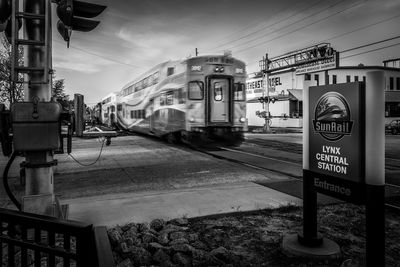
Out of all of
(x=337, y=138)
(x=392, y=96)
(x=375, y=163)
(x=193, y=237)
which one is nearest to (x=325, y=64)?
(x=392, y=96)

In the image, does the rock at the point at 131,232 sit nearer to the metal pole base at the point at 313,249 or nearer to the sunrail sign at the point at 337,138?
the metal pole base at the point at 313,249

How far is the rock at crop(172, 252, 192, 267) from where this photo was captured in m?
3.78

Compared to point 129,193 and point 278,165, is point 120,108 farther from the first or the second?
point 129,193

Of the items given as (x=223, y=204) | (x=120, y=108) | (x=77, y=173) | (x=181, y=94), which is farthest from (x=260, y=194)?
(x=120, y=108)

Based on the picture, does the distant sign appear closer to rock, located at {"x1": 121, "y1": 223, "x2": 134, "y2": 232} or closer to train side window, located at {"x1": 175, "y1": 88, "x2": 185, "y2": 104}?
train side window, located at {"x1": 175, "y1": 88, "x2": 185, "y2": 104}

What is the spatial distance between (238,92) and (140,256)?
13433 mm

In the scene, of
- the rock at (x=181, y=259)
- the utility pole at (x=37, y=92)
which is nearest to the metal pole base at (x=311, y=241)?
the rock at (x=181, y=259)

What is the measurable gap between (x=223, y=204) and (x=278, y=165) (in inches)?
206

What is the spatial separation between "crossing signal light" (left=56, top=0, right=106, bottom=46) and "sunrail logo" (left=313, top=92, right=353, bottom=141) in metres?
2.89

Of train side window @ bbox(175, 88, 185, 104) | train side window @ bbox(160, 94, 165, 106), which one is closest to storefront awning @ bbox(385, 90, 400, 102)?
train side window @ bbox(160, 94, 165, 106)

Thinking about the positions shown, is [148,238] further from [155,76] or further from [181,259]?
[155,76]

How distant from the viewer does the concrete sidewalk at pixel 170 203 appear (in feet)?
17.7

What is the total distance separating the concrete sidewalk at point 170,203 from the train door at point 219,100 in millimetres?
9045

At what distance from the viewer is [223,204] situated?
19.9ft
